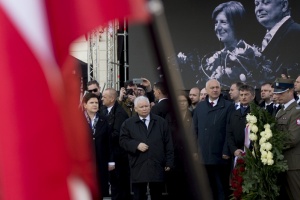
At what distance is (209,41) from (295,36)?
7.40 feet


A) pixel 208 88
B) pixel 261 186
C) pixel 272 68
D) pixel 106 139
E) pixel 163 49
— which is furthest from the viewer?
pixel 272 68

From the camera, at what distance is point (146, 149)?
412 inches

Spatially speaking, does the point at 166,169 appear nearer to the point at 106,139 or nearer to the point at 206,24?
the point at 106,139

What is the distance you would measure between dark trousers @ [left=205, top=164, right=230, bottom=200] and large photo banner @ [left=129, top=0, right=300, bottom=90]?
820cm

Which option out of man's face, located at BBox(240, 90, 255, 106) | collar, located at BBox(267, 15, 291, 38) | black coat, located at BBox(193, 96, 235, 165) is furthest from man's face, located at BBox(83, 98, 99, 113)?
collar, located at BBox(267, 15, 291, 38)

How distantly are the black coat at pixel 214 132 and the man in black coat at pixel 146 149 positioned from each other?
0.89 meters

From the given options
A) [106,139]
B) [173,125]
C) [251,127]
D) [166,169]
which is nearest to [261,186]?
[251,127]

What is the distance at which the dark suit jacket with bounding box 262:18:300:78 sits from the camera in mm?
19531

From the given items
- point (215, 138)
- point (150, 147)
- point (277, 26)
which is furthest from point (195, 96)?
point (277, 26)

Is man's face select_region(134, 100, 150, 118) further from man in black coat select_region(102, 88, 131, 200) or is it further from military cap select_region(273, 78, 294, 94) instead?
military cap select_region(273, 78, 294, 94)

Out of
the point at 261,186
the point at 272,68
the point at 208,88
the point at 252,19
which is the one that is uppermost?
the point at 252,19

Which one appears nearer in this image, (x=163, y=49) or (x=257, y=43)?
(x=163, y=49)

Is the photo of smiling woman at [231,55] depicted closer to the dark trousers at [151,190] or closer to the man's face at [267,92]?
the man's face at [267,92]

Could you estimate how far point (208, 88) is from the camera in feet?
38.2
